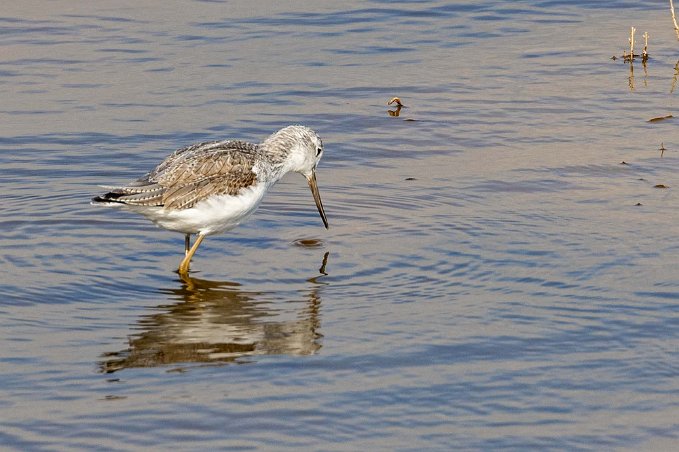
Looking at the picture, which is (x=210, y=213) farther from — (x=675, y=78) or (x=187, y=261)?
(x=675, y=78)

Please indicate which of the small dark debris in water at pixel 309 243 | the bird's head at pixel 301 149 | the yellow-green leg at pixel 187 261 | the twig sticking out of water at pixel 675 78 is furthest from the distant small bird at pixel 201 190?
the twig sticking out of water at pixel 675 78

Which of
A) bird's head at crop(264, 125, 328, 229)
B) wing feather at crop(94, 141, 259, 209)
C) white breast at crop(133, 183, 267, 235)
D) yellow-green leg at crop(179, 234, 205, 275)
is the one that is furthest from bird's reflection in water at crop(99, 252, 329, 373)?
bird's head at crop(264, 125, 328, 229)

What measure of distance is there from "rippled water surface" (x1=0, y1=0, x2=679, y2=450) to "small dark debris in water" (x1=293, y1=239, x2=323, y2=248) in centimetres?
12

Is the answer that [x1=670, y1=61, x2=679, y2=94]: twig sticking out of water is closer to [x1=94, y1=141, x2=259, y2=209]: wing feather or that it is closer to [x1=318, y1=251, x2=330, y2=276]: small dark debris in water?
[x1=318, y1=251, x2=330, y2=276]: small dark debris in water

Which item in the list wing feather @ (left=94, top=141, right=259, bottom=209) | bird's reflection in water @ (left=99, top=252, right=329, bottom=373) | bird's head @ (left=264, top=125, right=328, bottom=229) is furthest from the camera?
bird's head @ (left=264, top=125, right=328, bottom=229)

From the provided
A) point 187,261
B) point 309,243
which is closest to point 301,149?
point 309,243

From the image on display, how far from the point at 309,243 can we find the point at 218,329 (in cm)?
189

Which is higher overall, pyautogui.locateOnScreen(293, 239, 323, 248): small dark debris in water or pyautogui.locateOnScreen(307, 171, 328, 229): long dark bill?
pyautogui.locateOnScreen(307, 171, 328, 229): long dark bill

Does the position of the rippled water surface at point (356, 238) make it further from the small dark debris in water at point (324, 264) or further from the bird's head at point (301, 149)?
the bird's head at point (301, 149)

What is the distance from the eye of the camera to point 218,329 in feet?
26.3

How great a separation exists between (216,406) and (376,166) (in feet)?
17.3

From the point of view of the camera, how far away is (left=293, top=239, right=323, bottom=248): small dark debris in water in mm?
9695

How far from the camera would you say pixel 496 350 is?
741 cm

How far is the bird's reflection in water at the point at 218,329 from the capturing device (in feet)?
24.3
